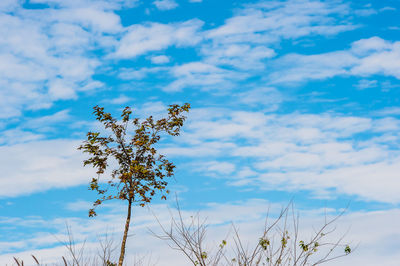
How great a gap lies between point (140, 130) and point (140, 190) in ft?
7.34

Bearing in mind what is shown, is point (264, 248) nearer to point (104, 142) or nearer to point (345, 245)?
point (345, 245)

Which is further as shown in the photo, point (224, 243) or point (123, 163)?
point (123, 163)

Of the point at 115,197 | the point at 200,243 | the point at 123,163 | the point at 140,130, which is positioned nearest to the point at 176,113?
the point at 140,130

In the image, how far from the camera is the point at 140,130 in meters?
17.2

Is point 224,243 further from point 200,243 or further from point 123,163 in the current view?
point 123,163

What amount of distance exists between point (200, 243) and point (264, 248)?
4.70ft

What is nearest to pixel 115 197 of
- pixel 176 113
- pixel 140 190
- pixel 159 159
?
pixel 140 190

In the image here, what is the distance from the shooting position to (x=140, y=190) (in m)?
16.4

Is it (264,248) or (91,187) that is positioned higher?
(91,187)

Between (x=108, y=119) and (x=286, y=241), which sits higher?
(x=108, y=119)

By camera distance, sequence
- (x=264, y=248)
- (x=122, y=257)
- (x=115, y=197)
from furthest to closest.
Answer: (x=115, y=197) → (x=122, y=257) → (x=264, y=248)

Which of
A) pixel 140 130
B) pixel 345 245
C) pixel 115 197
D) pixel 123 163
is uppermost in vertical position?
pixel 140 130

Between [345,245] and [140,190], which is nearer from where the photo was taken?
[345,245]

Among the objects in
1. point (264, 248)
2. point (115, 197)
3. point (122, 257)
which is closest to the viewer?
point (264, 248)
